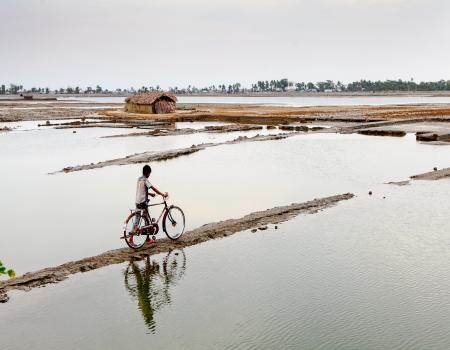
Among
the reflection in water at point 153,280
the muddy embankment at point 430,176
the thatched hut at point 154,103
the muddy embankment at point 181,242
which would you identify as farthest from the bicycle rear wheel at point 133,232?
the thatched hut at point 154,103

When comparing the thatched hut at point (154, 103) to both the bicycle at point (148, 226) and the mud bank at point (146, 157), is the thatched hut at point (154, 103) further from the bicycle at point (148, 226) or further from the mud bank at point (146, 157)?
the bicycle at point (148, 226)

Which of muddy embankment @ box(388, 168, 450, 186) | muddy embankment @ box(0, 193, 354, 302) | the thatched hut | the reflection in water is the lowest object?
the reflection in water

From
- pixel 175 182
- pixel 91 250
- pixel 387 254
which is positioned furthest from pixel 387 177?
pixel 91 250

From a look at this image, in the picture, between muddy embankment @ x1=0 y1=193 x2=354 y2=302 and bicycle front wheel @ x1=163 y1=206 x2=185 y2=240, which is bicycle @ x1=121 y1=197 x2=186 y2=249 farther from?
muddy embankment @ x1=0 y1=193 x2=354 y2=302

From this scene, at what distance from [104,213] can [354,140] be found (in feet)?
89.2

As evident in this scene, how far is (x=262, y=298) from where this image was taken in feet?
32.0

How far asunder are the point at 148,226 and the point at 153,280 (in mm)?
2041

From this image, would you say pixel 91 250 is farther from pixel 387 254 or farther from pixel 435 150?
pixel 435 150

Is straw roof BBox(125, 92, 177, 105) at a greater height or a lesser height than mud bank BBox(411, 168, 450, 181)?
greater

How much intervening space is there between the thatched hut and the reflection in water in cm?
6261

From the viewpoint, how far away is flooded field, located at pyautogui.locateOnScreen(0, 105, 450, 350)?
8.48m

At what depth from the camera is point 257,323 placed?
873 cm

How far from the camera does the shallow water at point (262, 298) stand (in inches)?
327

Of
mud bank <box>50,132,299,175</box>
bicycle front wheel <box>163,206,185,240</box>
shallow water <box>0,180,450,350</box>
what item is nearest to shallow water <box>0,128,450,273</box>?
mud bank <box>50,132,299,175</box>
